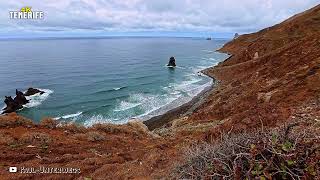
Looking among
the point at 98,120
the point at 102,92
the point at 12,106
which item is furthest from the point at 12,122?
the point at 102,92

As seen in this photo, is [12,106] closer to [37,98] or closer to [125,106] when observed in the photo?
[37,98]

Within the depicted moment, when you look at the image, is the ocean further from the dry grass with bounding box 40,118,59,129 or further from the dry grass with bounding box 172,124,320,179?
the dry grass with bounding box 172,124,320,179

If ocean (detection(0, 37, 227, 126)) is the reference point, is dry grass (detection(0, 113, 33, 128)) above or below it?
above

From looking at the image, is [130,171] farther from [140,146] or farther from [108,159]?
[140,146]

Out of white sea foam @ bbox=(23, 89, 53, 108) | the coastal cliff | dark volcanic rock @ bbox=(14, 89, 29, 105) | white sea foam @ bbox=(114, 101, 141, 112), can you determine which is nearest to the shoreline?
white sea foam @ bbox=(114, 101, 141, 112)

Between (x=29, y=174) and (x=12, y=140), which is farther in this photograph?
(x=12, y=140)

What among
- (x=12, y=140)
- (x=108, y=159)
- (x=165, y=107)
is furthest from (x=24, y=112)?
(x=108, y=159)

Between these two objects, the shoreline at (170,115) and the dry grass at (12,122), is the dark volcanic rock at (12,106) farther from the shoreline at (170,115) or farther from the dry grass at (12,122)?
the dry grass at (12,122)

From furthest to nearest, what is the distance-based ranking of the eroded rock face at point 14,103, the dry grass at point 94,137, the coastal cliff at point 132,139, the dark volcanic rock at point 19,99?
the dark volcanic rock at point 19,99, the eroded rock face at point 14,103, the dry grass at point 94,137, the coastal cliff at point 132,139

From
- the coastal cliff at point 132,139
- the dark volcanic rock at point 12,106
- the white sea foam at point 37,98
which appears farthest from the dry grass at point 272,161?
the white sea foam at point 37,98

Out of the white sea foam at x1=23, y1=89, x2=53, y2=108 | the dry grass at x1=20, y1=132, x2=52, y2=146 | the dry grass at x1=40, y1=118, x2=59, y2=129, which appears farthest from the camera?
the white sea foam at x1=23, y1=89, x2=53, y2=108

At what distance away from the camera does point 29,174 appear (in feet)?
35.2

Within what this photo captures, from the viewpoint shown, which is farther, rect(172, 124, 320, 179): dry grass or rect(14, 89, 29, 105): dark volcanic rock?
rect(14, 89, 29, 105): dark volcanic rock

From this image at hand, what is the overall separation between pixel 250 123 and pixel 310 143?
923 centimetres
